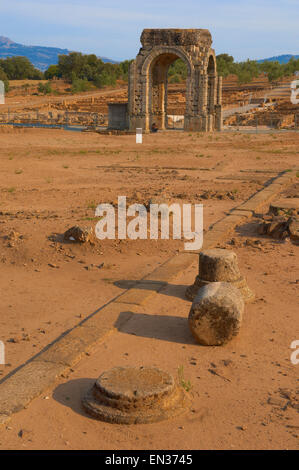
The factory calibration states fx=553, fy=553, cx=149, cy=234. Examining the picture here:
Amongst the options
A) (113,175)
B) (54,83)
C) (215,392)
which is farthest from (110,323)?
(54,83)

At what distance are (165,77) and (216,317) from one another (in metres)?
28.4

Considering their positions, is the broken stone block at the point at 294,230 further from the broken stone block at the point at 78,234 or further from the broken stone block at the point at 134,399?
the broken stone block at the point at 134,399

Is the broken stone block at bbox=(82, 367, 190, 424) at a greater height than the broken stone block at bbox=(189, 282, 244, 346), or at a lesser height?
lesser

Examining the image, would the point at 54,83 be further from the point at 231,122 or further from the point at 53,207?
the point at 53,207

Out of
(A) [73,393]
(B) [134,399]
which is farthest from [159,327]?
(B) [134,399]

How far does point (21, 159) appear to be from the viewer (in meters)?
19.4

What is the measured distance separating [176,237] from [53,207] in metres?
3.24

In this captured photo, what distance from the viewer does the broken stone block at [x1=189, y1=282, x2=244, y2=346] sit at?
18.8ft

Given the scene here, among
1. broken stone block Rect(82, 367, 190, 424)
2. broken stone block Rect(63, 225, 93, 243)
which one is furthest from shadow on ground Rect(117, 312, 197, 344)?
broken stone block Rect(63, 225, 93, 243)

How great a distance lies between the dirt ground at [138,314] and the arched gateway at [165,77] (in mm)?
14506

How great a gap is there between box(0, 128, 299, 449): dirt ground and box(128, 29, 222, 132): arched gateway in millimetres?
14506

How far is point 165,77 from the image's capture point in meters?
32.3

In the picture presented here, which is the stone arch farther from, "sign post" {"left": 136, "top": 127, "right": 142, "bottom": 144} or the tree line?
the tree line

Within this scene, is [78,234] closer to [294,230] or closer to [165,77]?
[294,230]
